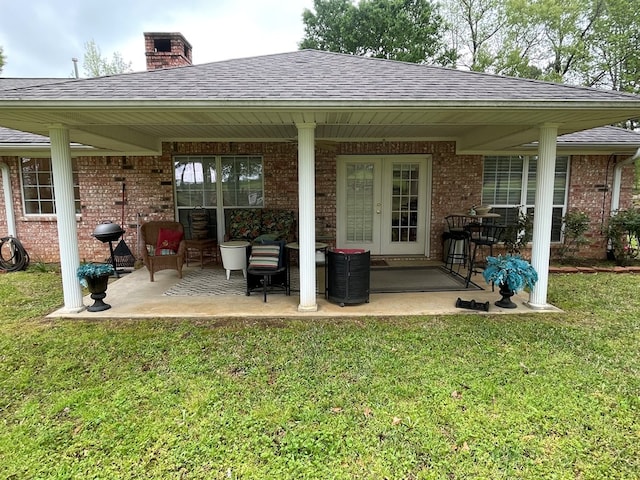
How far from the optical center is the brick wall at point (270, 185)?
7230mm

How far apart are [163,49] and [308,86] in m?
5.13

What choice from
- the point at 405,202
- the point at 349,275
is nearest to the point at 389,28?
the point at 405,202

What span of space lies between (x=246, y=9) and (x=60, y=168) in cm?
1995

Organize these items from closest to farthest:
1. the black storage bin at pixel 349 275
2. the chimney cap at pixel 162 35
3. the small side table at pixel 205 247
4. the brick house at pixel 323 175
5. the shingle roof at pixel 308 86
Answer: the shingle roof at pixel 308 86, the black storage bin at pixel 349 275, the brick house at pixel 323 175, the small side table at pixel 205 247, the chimney cap at pixel 162 35

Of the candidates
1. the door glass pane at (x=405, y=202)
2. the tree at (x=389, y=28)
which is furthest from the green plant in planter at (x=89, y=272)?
the tree at (x=389, y=28)

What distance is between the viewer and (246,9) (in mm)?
20141

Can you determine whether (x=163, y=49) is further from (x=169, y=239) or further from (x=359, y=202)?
(x=359, y=202)

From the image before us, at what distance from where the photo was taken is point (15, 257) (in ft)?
23.8

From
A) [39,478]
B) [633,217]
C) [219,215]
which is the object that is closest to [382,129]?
[219,215]

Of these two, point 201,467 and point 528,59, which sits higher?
point 528,59

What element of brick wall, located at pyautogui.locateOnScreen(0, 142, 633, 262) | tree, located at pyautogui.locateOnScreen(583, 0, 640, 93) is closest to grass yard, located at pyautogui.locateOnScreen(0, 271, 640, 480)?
brick wall, located at pyautogui.locateOnScreen(0, 142, 633, 262)

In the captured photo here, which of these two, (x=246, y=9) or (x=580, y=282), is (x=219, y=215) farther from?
(x=246, y=9)

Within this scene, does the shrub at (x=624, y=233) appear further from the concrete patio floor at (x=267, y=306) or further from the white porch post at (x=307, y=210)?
the white porch post at (x=307, y=210)

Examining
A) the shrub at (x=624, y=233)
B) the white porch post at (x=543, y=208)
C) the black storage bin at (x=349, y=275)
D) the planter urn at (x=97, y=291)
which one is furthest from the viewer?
the shrub at (x=624, y=233)
